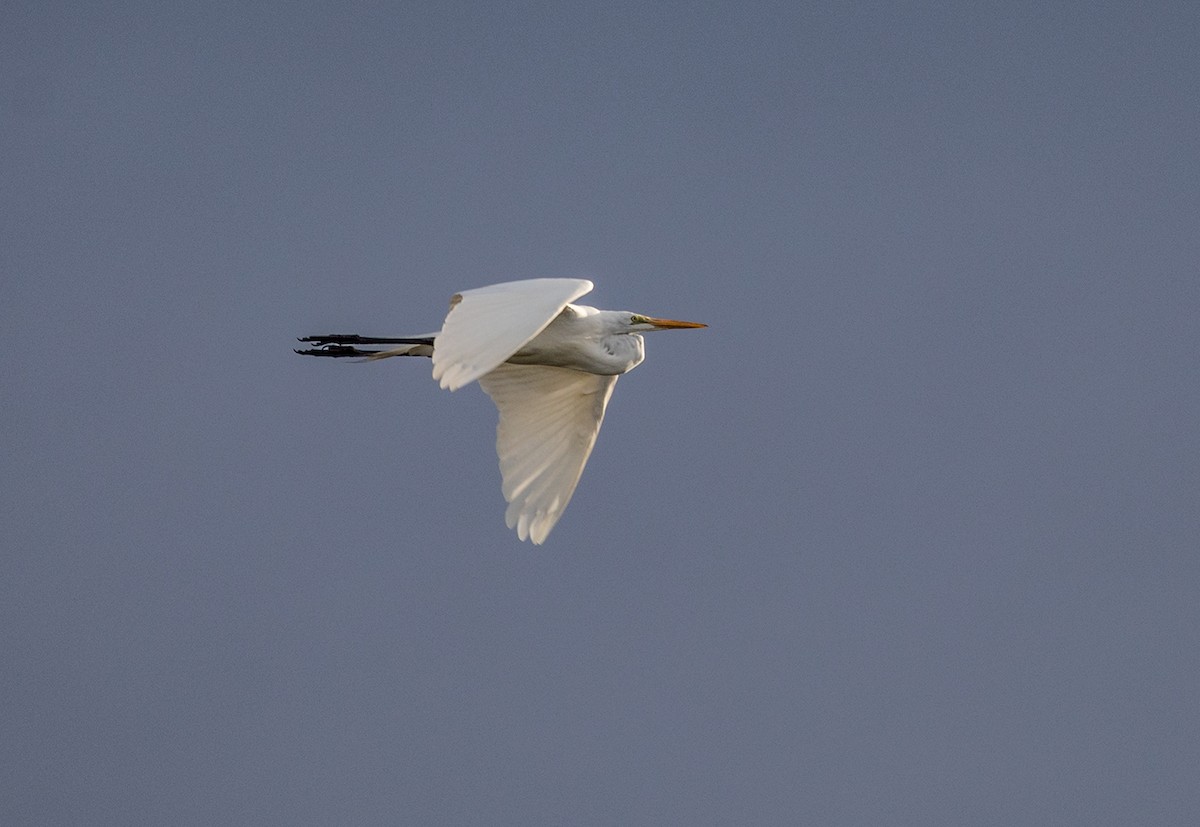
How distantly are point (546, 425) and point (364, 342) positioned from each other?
61.6 inches

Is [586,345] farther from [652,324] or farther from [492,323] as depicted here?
[492,323]

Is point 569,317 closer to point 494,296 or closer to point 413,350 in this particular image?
point 413,350

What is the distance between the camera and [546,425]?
42.4 ft

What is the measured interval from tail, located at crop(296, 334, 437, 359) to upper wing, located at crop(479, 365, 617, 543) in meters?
0.76

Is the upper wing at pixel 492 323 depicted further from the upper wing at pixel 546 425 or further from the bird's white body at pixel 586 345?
the upper wing at pixel 546 425

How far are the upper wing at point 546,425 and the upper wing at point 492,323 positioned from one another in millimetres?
2362

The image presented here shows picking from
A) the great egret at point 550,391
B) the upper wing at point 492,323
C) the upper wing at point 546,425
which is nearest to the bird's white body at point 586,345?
the great egret at point 550,391

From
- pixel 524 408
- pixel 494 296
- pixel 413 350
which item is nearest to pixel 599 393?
pixel 524 408

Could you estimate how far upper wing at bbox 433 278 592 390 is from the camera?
872cm

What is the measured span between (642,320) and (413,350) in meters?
1.77

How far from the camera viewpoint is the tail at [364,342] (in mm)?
12258

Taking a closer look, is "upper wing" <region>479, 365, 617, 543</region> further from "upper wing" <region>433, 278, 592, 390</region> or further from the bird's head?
"upper wing" <region>433, 278, 592, 390</region>

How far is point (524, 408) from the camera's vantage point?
13.0 meters

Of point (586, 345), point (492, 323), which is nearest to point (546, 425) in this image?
point (586, 345)
